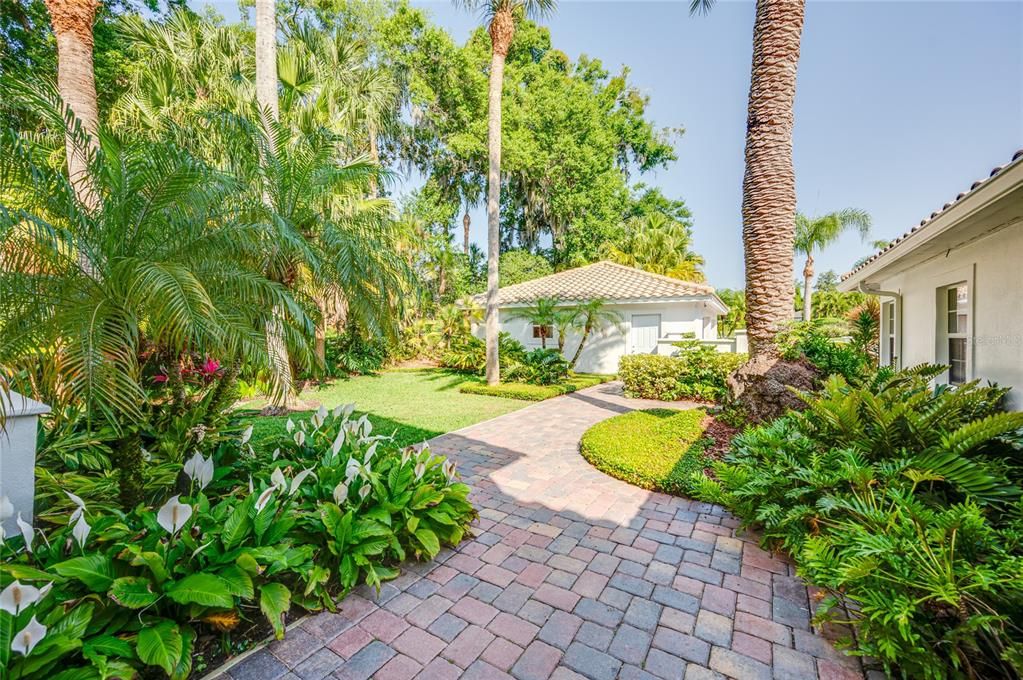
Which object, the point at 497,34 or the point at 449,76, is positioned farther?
the point at 449,76

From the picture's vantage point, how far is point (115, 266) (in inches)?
108

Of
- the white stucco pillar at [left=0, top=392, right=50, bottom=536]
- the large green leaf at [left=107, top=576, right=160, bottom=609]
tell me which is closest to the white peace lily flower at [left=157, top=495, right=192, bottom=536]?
the large green leaf at [left=107, top=576, right=160, bottom=609]

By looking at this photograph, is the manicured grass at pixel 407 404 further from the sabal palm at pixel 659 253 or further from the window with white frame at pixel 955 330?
the sabal palm at pixel 659 253

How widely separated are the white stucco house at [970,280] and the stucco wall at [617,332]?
674 centimetres

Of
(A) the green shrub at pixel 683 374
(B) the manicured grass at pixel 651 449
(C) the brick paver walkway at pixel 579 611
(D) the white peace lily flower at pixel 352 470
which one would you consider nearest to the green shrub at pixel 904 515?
(C) the brick paver walkway at pixel 579 611

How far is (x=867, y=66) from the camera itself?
813cm

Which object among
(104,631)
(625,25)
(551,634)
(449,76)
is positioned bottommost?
(551,634)

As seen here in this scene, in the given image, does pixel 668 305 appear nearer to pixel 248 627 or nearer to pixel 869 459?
pixel 869 459

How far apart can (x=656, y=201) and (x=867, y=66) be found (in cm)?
2382

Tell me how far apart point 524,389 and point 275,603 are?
929 cm

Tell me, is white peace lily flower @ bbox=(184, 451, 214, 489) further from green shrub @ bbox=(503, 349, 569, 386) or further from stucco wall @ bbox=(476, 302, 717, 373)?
stucco wall @ bbox=(476, 302, 717, 373)

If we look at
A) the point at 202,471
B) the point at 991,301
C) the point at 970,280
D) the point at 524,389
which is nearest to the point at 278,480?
the point at 202,471

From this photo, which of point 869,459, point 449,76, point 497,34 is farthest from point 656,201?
point 869,459

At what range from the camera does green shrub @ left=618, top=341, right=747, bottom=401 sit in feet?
35.4
